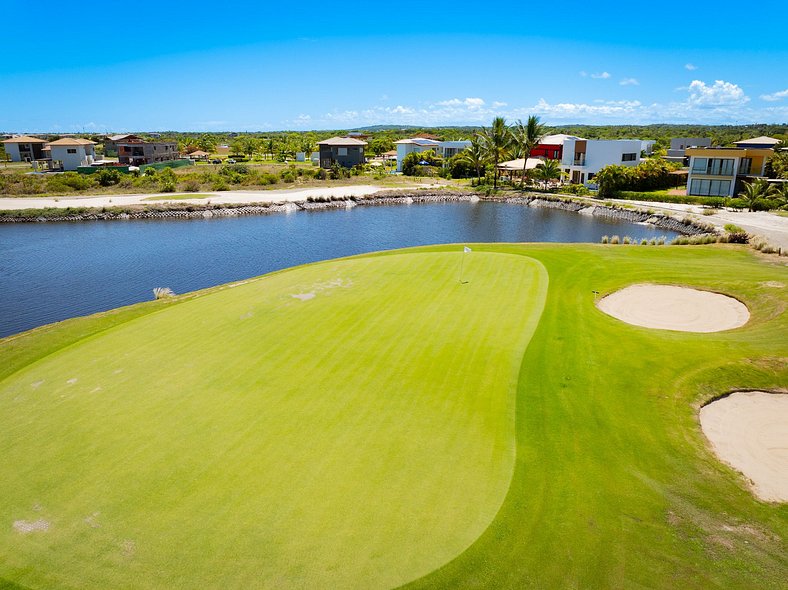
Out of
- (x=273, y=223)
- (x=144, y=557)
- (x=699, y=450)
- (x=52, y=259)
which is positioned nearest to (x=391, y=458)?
(x=144, y=557)

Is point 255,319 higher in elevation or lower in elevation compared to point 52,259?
higher

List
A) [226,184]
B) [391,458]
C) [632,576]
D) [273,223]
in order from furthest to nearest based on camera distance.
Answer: [226,184]
[273,223]
[391,458]
[632,576]

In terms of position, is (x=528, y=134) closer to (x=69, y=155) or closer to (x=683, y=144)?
(x=683, y=144)

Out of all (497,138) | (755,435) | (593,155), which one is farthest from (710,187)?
(755,435)

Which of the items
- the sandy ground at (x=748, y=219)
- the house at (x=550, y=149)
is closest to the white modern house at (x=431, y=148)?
the house at (x=550, y=149)

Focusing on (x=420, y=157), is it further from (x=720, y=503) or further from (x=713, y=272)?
(x=720, y=503)
